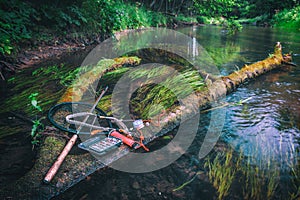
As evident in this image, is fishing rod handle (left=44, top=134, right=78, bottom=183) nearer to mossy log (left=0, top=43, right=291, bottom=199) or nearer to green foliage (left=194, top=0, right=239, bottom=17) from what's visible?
mossy log (left=0, top=43, right=291, bottom=199)

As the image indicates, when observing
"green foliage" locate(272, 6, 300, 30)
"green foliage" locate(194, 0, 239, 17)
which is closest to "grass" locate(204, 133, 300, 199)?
"green foliage" locate(194, 0, 239, 17)

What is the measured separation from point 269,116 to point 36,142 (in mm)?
3889

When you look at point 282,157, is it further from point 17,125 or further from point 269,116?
point 17,125

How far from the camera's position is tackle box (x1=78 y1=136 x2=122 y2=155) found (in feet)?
8.55

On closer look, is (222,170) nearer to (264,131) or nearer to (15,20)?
(264,131)

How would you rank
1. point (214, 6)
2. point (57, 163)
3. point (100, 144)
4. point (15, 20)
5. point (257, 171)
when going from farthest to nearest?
point (214, 6)
point (15, 20)
point (100, 144)
point (257, 171)
point (57, 163)

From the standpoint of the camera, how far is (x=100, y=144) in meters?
2.74

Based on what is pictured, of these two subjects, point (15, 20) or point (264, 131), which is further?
point (15, 20)

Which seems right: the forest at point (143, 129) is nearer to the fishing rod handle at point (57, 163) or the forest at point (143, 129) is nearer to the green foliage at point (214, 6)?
the fishing rod handle at point (57, 163)

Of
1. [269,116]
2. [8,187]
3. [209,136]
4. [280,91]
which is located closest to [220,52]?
[280,91]

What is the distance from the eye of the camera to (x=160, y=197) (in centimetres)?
225

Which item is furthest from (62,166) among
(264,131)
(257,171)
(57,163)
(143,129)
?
(264,131)

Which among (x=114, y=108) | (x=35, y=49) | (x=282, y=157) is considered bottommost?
(x=282, y=157)

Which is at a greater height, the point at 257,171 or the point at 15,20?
the point at 15,20
